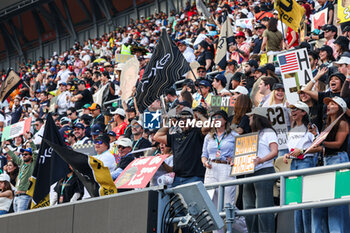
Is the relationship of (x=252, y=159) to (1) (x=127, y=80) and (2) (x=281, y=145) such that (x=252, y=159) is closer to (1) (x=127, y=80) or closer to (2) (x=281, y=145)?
(2) (x=281, y=145)

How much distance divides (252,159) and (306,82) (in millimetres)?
2340

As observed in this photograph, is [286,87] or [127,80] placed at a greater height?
[127,80]

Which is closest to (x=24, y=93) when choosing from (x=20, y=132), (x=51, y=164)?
(x=20, y=132)

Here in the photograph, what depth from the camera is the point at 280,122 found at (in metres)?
8.19

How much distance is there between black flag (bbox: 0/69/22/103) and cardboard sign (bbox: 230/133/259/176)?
44.1ft

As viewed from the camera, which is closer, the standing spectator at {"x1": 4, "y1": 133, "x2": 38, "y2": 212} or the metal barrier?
the metal barrier

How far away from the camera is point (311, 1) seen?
15.4 meters

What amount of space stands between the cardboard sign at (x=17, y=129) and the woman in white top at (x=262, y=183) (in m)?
10.2

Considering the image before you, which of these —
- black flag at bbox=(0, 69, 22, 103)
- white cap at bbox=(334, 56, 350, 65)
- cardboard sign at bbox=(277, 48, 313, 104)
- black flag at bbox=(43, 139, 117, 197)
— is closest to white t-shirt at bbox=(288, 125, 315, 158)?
cardboard sign at bbox=(277, 48, 313, 104)

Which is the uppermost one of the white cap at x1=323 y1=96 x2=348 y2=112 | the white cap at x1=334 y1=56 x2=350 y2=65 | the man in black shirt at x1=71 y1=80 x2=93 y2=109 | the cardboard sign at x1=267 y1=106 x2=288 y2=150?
the man in black shirt at x1=71 y1=80 x2=93 y2=109

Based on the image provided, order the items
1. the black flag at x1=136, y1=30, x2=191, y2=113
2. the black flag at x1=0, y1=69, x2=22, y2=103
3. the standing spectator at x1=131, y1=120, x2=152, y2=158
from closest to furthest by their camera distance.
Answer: the standing spectator at x1=131, y1=120, x2=152, y2=158
the black flag at x1=136, y1=30, x2=191, y2=113
the black flag at x1=0, y1=69, x2=22, y2=103

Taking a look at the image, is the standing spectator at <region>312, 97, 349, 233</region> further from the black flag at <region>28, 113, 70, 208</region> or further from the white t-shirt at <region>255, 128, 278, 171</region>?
the black flag at <region>28, 113, 70, 208</region>

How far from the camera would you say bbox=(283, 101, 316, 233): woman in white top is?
681 cm

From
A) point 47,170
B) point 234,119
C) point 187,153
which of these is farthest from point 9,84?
point 234,119
